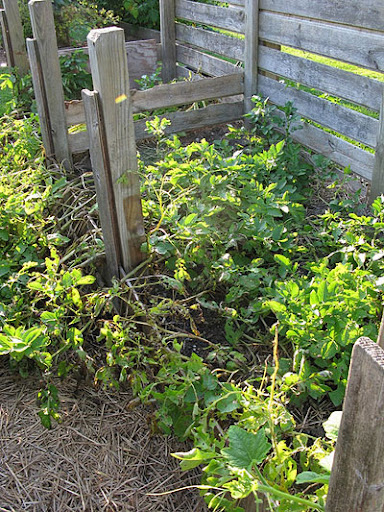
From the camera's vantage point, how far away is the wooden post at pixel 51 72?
3.60m

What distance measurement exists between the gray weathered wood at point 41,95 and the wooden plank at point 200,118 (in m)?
0.85

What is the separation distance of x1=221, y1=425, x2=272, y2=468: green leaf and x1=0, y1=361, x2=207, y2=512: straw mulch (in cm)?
65

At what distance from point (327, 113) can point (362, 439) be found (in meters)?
3.22

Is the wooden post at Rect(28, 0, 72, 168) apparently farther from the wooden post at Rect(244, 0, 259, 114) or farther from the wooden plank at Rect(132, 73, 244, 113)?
the wooden post at Rect(244, 0, 259, 114)

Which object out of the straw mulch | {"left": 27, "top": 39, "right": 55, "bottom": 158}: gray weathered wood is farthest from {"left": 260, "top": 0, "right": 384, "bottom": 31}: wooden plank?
the straw mulch

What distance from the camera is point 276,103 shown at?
446 centimetres

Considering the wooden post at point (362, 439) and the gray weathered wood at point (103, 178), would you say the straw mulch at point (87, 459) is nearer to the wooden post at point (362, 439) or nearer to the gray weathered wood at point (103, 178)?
the gray weathered wood at point (103, 178)

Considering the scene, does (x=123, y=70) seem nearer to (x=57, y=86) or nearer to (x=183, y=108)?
(x=57, y=86)

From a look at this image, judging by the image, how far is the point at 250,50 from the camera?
454cm

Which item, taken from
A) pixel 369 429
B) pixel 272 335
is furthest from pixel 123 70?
pixel 369 429

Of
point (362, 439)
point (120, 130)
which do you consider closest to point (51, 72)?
point (120, 130)

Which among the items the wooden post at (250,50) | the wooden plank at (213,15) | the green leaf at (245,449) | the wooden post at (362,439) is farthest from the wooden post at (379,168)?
the wooden post at (362,439)

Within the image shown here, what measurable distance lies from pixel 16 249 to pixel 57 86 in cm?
137

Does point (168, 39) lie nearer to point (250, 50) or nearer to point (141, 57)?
point (141, 57)
